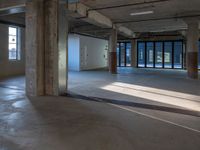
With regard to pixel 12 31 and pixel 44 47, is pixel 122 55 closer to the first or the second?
pixel 12 31

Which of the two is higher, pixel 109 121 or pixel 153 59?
pixel 153 59

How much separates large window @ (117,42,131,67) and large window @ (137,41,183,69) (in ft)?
4.05

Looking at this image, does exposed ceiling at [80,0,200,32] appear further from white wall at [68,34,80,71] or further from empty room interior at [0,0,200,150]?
white wall at [68,34,80,71]

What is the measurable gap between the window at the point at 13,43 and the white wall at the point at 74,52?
15.2ft

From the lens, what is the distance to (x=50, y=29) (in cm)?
594

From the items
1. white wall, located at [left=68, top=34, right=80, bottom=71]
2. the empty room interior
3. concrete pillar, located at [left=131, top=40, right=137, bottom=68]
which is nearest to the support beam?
the empty room interior

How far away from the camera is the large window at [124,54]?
73.3 ft

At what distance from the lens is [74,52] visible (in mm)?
16203

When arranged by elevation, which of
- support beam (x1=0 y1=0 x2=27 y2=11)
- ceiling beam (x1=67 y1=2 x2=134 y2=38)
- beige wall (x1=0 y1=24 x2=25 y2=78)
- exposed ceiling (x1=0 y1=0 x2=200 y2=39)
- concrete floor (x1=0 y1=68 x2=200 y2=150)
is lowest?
concrete floor (x1=0 y1=68 x2=200 y2=150)

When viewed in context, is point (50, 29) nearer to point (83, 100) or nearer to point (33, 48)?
point (33, 48)

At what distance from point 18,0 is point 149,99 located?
4.41 metres

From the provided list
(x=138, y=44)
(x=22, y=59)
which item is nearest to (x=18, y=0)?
(x=22, y=59)

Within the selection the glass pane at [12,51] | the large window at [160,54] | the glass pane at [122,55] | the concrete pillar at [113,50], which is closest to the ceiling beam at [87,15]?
the concrete pillar at [113,50]

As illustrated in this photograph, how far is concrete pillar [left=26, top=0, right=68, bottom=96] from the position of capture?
19.4 ft
